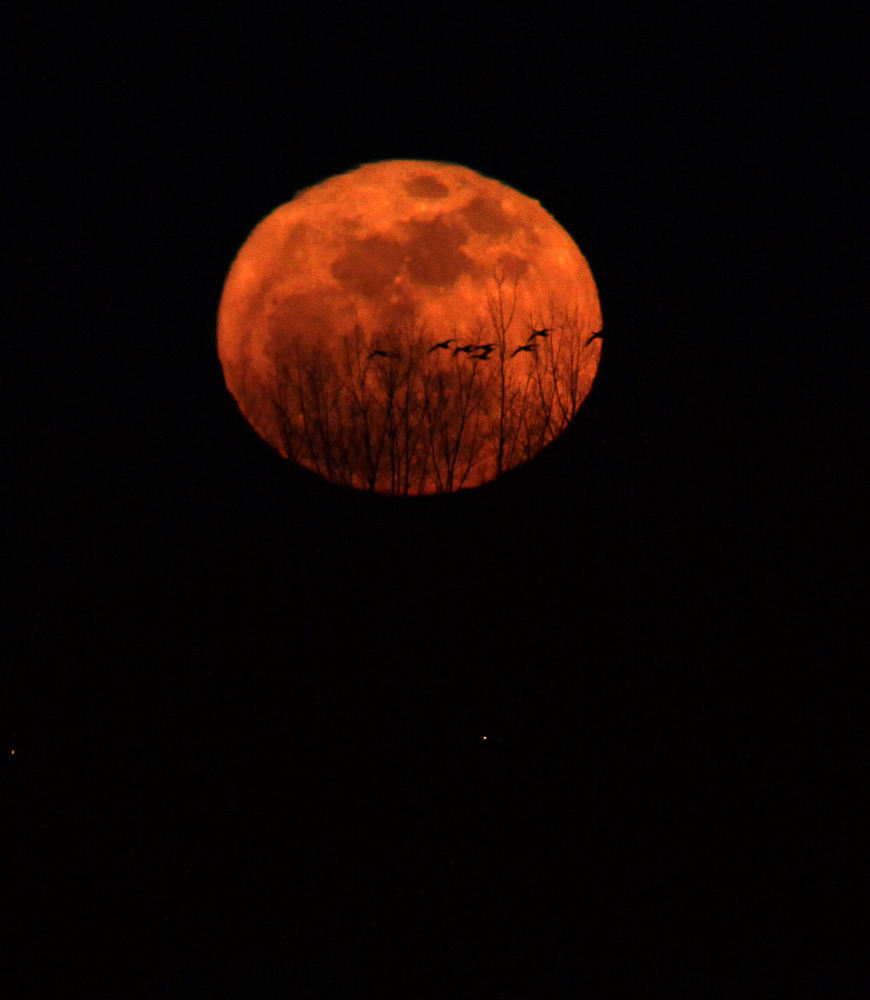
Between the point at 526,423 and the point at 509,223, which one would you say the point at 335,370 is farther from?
the point at 509,223

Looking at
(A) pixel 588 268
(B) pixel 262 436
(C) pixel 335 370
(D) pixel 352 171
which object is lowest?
(B) pixel 262 436

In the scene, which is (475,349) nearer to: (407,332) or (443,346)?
(443,346)

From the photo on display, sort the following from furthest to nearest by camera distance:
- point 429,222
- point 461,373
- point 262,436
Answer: point 262,436, point 429,222, point 461,373

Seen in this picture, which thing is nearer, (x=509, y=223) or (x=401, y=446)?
(x=401, y=446)

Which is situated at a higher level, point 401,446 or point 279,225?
point 279,225

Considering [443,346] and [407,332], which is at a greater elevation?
[407,332]

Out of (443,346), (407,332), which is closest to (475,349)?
(443,346)

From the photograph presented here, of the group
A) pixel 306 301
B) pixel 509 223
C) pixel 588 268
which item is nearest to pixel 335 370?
pixel 306 301

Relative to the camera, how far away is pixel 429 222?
7.05m

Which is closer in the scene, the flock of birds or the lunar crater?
the flock of birds

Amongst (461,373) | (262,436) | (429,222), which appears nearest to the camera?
(461,373)

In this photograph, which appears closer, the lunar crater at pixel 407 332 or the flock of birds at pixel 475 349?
the flock of birds at pixel 475 349

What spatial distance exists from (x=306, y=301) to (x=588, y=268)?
3247 mm

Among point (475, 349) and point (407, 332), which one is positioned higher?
point (407, 332)
